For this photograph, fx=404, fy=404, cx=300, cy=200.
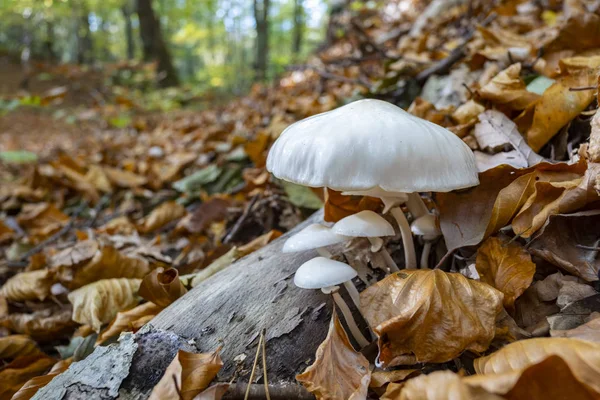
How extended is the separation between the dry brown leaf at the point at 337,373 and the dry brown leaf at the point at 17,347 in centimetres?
119

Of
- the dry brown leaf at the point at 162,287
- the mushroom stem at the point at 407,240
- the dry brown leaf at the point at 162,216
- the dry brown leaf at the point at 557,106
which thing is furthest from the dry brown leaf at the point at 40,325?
the dry brown leaf at the point at 557,106

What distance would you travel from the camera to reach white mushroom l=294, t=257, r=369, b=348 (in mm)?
942

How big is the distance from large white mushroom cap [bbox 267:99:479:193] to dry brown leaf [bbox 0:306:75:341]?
4.14 ft

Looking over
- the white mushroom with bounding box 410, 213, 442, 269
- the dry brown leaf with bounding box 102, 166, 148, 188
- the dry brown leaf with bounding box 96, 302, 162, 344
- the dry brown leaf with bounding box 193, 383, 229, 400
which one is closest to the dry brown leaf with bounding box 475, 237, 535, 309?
the white mushroom with bounding box 410, 213, 442, 269

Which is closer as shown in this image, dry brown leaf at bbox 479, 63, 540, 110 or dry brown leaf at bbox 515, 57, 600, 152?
dry brown leaf at bbox 515, 57, 600, 152

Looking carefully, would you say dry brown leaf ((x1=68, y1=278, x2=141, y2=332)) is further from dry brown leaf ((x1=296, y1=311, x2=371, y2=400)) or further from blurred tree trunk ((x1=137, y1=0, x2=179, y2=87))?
blurred tree trunk ((x1=137, y1=0, x2=179, y2=87))

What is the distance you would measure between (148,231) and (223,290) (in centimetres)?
155

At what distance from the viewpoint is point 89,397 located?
3.08ft

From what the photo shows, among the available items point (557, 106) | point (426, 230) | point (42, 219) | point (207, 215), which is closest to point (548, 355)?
point (426, 230)

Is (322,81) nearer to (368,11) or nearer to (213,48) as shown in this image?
(368,11)

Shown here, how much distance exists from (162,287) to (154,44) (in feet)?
36.9

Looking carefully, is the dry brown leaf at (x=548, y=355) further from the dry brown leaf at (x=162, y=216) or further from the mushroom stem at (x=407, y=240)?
the dry brown leaf at (x=162, y=216)

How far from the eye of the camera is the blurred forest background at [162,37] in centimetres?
1029

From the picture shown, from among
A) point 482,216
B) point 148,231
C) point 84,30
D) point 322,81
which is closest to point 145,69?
point 322,81
